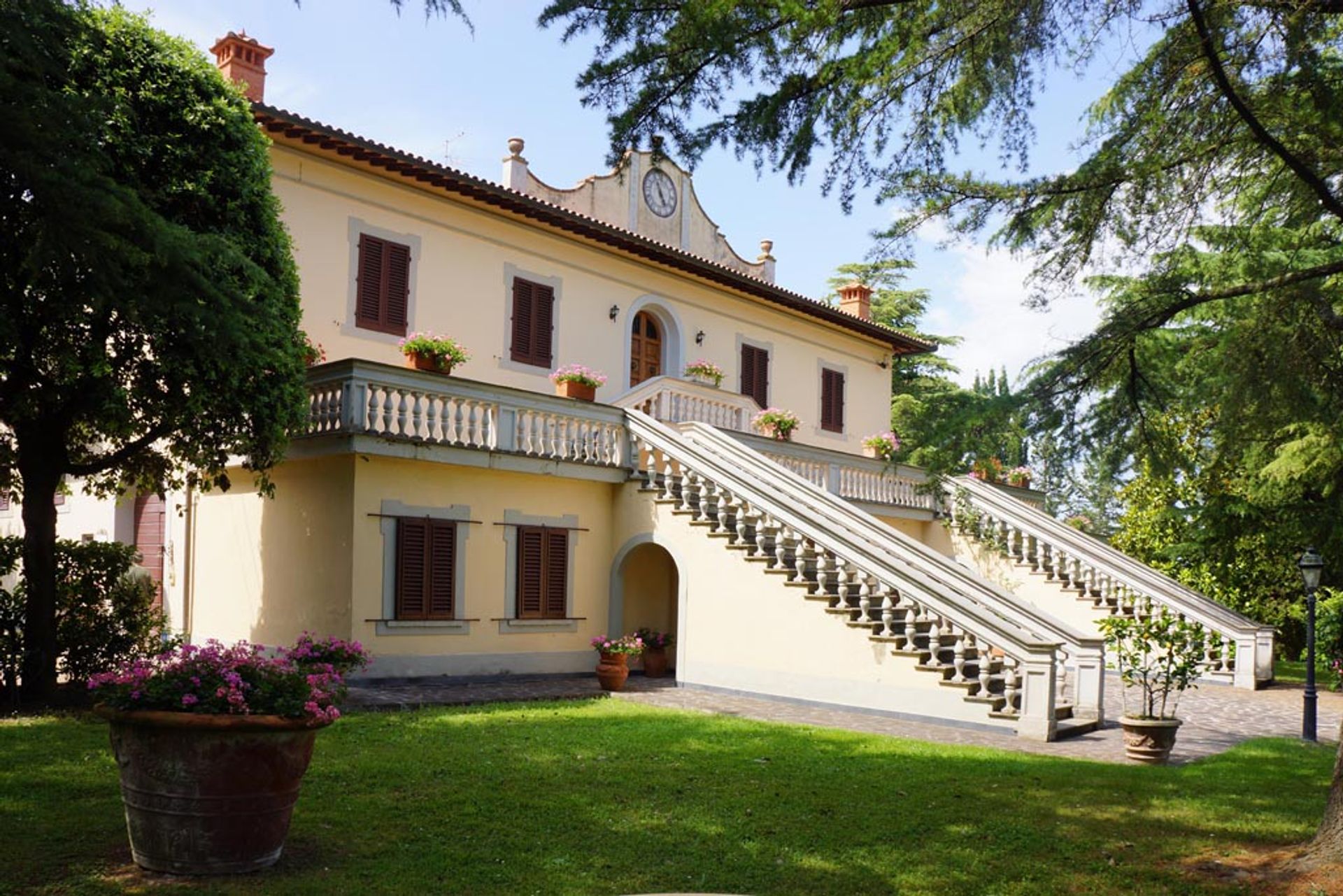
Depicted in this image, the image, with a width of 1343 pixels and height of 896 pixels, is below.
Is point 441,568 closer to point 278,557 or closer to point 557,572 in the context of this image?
point 557,572

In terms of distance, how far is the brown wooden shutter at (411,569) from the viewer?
1406cm

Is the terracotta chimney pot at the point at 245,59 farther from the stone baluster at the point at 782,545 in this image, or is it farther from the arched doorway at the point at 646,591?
the stone baluster at the point at 782,545

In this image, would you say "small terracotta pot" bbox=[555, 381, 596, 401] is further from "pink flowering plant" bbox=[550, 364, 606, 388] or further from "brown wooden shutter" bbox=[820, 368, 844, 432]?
"brown wooden shutter" bbox=[820, 368, 844, 432]

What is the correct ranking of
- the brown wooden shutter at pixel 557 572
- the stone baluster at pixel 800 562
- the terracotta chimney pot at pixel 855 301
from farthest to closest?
the terracotta chimney pot at pixel 855 301 < the brown wooden shutter at pixel 557 572 < the stone baluster at pixel 800 562

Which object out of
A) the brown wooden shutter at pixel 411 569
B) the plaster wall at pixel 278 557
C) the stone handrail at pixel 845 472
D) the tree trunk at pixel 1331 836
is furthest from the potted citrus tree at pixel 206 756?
the stone handrail at pixel 845 472

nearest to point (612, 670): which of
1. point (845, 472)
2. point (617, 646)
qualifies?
point (617, 646)

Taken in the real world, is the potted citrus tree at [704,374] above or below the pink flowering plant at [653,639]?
above

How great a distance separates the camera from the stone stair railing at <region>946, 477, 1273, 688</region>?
59.7 feet

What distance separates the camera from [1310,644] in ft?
41.5

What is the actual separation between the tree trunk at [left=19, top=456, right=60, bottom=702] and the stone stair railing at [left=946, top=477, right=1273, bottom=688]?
1474 centimetres

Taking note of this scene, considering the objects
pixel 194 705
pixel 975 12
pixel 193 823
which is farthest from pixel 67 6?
pixel 975 12

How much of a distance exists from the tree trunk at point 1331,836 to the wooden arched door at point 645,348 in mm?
15563

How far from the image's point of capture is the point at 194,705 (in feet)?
18.1

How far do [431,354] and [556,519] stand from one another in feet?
10.1
